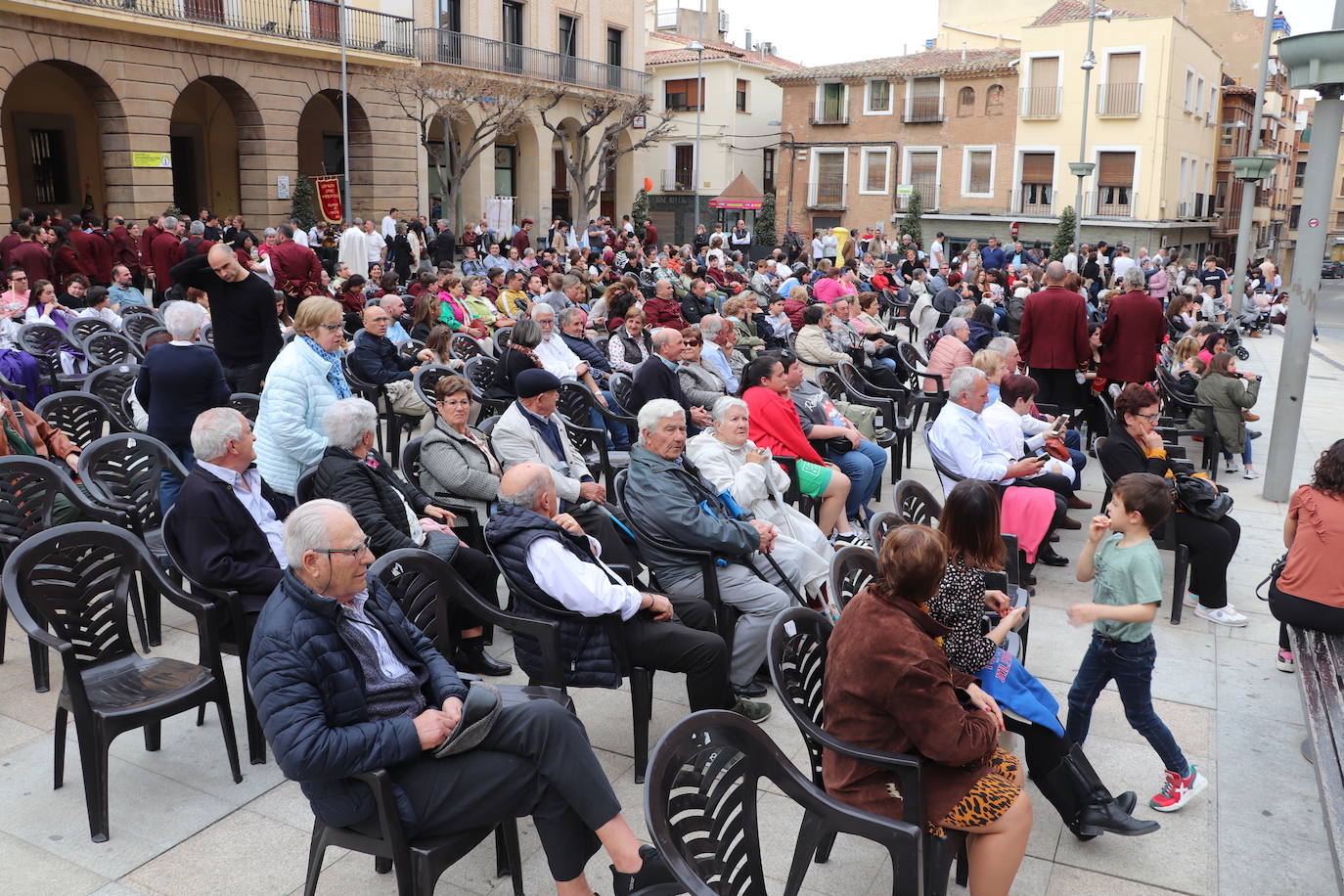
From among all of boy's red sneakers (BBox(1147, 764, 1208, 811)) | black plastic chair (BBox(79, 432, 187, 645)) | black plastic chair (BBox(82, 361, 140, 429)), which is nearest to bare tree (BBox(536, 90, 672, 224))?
black plastic chair (BBox(82, 361, 140, 429))

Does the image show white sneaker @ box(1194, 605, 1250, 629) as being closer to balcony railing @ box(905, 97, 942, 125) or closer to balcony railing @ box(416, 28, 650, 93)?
balcony railing @ box(416, 28, 650, 93)

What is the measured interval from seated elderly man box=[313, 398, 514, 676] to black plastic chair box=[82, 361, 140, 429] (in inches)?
135

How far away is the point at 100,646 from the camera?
3746 millimetres

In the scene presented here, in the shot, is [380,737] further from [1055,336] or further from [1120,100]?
[1120,100]

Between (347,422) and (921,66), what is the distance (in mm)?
38036

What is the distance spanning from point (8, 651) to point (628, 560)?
2.85 m

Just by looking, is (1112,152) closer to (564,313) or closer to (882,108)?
(882,108)

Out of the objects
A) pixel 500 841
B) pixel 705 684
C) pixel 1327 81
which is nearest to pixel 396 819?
pixel 500 841

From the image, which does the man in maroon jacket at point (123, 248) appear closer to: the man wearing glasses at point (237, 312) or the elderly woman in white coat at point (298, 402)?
the man wearing glasses at point (237, 312)

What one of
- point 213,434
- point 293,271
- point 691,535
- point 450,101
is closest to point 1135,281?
point 691,535

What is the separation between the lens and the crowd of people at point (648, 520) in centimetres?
282

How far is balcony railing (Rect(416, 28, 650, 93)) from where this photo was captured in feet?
91.5

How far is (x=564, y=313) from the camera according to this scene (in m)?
8.59

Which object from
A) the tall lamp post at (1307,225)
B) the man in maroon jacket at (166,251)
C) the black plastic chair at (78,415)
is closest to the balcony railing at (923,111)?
the man in maroon jacket at (166,251)
